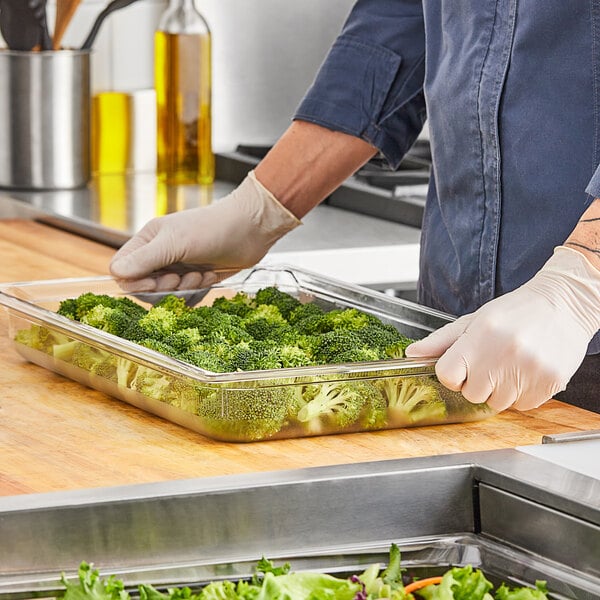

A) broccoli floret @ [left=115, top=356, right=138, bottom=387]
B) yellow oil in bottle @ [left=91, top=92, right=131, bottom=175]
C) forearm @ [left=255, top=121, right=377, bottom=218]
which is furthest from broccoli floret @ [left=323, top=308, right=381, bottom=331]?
yellow oil in bottle @ [left=91, top=92, right=131, bottom=175]

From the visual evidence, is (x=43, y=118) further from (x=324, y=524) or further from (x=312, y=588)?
(x=312, y=588)

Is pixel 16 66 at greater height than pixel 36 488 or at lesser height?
greater

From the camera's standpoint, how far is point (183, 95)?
3020 mm

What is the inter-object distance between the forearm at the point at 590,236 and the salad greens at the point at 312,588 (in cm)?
48

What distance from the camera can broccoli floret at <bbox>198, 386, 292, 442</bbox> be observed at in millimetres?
1205

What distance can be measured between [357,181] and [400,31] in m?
0.98

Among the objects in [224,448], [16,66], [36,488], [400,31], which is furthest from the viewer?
[16,66]

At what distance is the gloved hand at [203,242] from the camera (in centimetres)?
176

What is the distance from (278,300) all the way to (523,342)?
384 millimetres

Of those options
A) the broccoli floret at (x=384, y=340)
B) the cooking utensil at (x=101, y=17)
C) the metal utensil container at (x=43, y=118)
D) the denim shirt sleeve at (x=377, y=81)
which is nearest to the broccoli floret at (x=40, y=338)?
the broccoli floret at (x=384, y=340)

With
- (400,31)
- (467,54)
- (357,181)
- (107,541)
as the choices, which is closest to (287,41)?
(357,181)

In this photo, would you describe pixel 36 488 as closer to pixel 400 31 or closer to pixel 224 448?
pixel 224 448

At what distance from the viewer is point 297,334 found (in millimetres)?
1407

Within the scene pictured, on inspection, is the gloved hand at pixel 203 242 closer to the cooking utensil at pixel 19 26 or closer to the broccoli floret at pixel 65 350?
the broccoli floret at pixel 65 350
